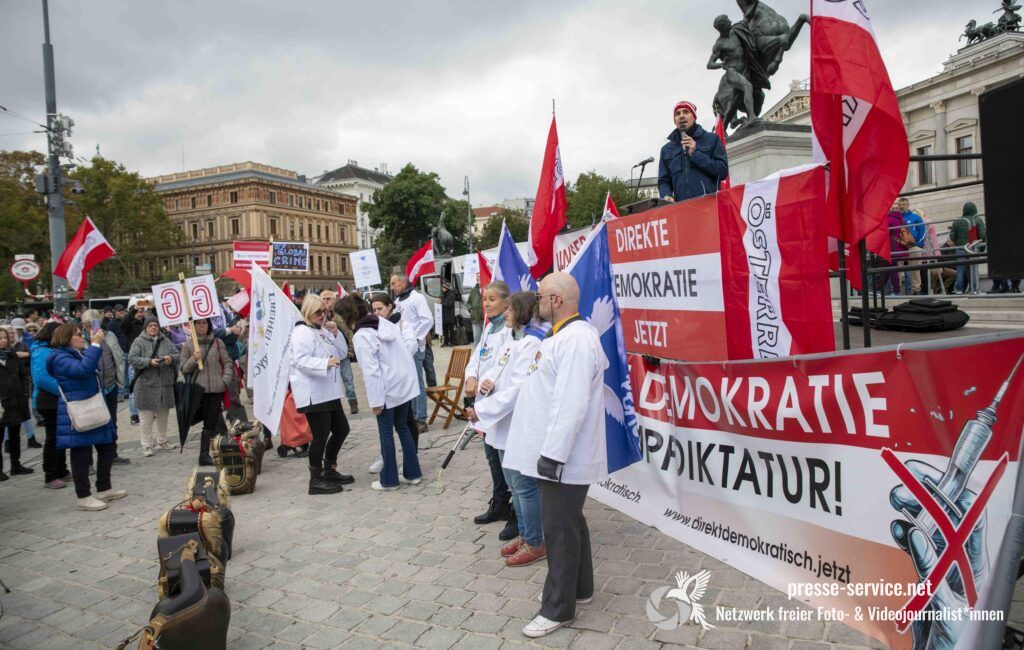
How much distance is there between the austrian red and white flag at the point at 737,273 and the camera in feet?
12.9

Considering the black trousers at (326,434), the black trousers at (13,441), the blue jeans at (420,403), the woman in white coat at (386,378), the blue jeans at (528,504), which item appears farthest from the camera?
the blue jeans at (420,403)

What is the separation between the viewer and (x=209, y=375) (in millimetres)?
8000

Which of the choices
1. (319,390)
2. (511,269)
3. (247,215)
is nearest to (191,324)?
(319,390)

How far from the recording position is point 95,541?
5.59m

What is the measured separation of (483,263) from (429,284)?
684 inches

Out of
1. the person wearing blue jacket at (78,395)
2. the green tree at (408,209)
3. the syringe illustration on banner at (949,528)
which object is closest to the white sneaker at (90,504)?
the person wearing blue jacket at (78,395)

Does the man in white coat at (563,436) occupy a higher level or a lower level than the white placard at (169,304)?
lower

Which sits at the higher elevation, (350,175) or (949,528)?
Result: (350,175)

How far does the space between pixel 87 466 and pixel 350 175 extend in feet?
408

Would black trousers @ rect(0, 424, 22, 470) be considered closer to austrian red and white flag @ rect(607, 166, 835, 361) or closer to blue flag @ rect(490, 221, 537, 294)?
blue flag @ rect(490, 221, 537, 294)

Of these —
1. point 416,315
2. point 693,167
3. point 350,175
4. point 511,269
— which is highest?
point 350,175

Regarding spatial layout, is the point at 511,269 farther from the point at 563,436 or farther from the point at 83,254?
the point at 83,254

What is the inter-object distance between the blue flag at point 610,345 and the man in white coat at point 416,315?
4533 mm

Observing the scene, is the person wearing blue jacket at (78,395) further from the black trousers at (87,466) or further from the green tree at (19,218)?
the green tree at (19,218)
